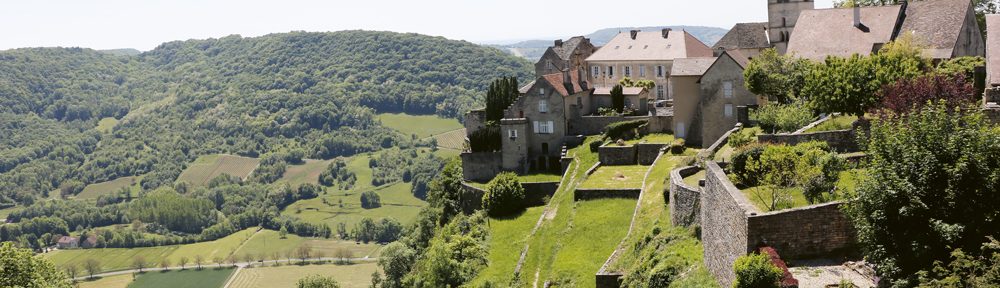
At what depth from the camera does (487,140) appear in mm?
69938

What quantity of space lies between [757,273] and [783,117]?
27.8 meters

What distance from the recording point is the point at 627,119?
66.3 meters

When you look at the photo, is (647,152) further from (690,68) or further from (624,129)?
(690,68)

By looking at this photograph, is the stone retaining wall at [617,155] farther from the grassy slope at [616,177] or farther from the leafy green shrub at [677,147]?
the leafy green shrub at [677,147]

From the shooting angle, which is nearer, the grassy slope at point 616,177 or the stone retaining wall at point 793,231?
the stone retaining wall at point 793,231

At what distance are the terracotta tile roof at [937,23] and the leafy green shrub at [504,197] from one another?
2664 cm

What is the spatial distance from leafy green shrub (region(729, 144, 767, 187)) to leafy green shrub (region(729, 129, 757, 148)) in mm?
10561

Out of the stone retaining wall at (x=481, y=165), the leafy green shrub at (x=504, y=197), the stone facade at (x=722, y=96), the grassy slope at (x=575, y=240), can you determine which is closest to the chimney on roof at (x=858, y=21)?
the stone facade at (x=722, y=96)

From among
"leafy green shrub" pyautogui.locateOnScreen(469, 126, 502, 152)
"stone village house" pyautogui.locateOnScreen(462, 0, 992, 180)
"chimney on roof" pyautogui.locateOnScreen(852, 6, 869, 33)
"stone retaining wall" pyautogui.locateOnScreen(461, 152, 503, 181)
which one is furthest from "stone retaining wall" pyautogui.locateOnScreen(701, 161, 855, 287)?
"leafy green shrub" pyautogui.locateOnScreen(469, 126, 502, 152)

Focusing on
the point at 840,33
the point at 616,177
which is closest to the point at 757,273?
the point at 616,177

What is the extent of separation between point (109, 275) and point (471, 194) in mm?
143750

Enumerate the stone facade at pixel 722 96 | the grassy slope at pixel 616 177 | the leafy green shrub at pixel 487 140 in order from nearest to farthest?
the grassy slope at pixel 616 177 < the stone facade at pixel 722 96 < the leafy green shrub at pixel 487 140

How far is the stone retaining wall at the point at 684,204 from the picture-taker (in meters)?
32.5

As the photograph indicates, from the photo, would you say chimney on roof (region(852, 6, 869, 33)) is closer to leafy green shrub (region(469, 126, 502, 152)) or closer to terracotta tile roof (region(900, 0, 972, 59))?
terracotta tile roof (region(900, 0, 972, 59))
